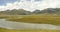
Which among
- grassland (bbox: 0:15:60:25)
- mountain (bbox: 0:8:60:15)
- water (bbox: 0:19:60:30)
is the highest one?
mountain (bbox: 0:8:60:15)

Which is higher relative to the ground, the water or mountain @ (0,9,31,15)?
mountain @ (0,9,31,15)

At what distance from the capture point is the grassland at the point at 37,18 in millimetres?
1067

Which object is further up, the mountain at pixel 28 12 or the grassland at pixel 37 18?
the mountain at pixel 28 12

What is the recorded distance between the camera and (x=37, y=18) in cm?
110

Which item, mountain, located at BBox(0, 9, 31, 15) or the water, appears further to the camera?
mountain, located at BBox(0, 9, 31, 15)

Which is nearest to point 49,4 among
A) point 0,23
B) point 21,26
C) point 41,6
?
point 41,6

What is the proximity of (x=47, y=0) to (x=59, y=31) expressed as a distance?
46 centimetres

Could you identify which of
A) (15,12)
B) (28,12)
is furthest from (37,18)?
(15,12)

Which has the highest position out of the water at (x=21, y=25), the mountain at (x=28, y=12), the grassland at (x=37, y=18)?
the mountain at (x=28, y=12)

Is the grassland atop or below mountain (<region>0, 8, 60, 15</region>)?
below

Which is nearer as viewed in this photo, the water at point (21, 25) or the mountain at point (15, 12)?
the water at point (21, 25)

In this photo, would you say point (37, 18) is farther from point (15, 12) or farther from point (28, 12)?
point (15, 12)

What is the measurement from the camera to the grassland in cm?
107

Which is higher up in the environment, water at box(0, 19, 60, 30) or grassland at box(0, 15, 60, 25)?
grassland at box(0, 15, 60, 25)
